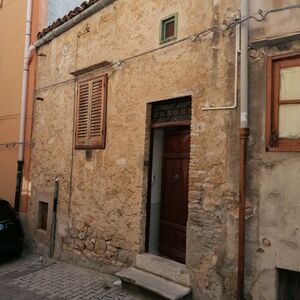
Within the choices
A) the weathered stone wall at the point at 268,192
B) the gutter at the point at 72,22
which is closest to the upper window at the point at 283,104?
the weathered stone wall at the point at 268,192

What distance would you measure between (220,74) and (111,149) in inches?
103

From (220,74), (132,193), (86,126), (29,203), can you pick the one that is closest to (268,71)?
(220,74)

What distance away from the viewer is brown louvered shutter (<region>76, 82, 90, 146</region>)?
7.42 meters

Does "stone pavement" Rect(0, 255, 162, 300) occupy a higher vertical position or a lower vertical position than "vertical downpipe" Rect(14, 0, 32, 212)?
lower

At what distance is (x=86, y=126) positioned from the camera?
24.3ft

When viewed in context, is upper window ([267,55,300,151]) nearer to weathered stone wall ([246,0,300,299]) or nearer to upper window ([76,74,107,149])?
weathered stone wall ([246,0,300,299])

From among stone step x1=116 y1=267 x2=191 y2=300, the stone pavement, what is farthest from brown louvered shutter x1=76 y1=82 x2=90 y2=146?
stone step x1=116 y1=267 x2=191 y2=300

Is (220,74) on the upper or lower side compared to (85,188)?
upper

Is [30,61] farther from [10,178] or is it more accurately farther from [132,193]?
[132,193]

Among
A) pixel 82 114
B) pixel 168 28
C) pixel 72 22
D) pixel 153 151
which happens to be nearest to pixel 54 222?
pixel 82 114

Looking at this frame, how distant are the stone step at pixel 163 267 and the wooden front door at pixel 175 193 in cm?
28

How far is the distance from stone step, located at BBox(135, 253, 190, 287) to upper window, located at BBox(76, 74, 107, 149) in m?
2.23

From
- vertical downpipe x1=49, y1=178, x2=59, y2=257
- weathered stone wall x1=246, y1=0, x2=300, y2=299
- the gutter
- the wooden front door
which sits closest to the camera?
weathered stone wall x1=246, y1=0, x2=300, y2=299

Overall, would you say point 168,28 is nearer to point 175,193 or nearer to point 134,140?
→ point 134,140
